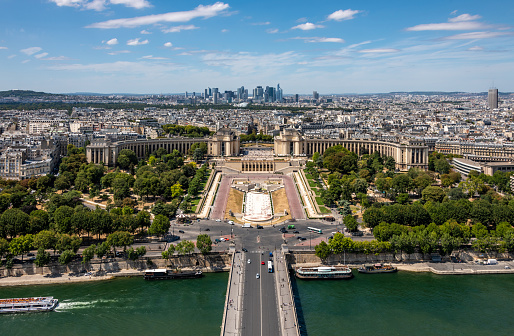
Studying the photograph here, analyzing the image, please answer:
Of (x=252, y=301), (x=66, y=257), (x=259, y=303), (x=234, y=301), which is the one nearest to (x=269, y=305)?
(x=259, y=303)

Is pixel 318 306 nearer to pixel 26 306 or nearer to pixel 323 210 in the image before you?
pixel 26 306

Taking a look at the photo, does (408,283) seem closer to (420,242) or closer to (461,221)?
(420,242)

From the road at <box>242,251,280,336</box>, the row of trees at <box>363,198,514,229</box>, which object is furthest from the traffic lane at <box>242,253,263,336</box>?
the row of trees at <box>363,198,514,229</box>

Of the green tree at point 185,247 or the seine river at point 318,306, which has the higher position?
the green tree at point 185,247

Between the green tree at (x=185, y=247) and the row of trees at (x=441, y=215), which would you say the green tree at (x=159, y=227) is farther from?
the row of trees at (x=441, y=215)

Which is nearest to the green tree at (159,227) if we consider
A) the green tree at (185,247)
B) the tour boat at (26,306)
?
the green tree at (185,247)

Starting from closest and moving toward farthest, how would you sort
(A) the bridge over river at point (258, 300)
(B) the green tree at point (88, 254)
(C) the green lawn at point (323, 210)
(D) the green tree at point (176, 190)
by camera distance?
(A) the bridge over river at point (258, 300), (B) the green tree at point (88, 254), (C) the green lawn at point (323, 210), (D) the green tree at point (176, 190)
